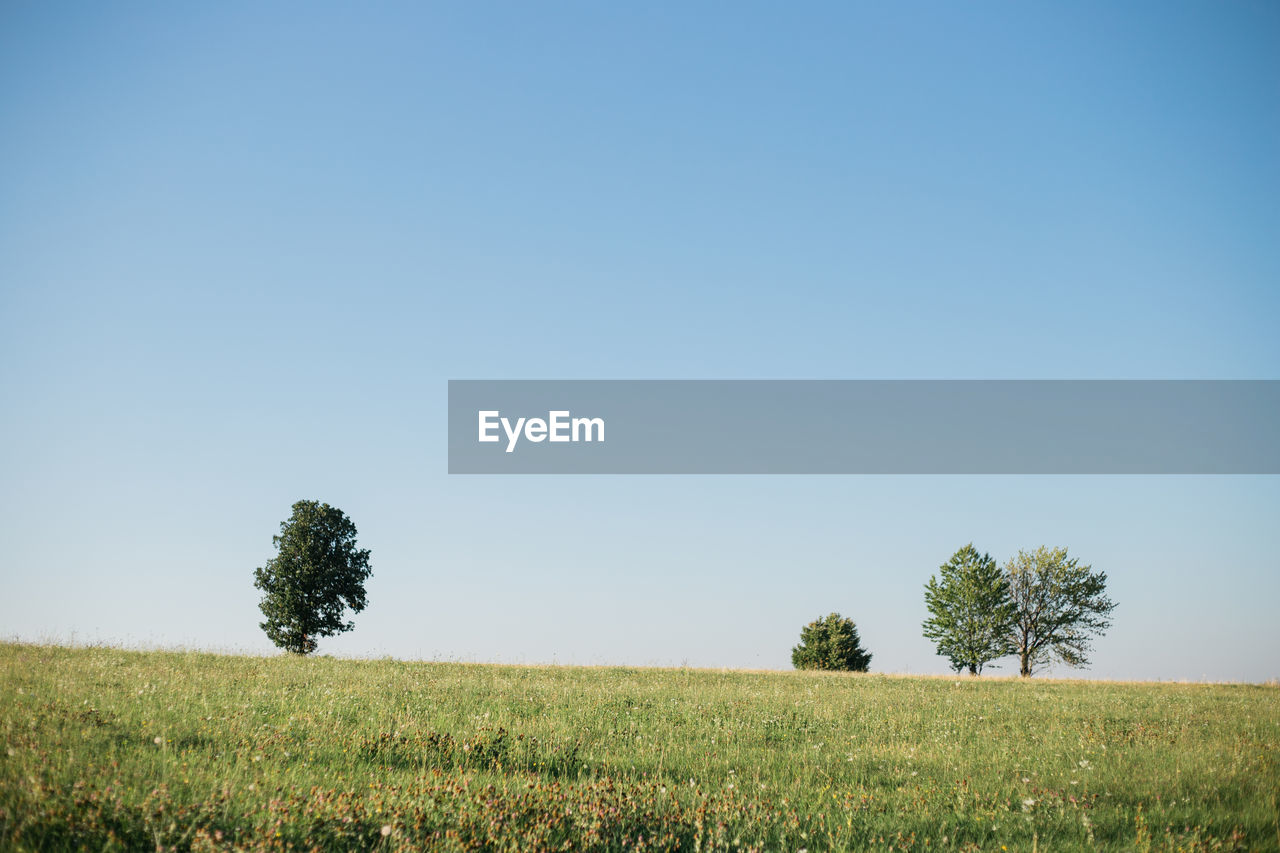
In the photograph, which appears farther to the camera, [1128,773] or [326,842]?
[1128,773]

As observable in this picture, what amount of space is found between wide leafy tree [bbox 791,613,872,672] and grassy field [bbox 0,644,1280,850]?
4636cm

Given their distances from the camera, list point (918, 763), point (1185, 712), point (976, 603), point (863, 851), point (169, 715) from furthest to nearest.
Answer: point (976, 603), point (1185, 712), point (918, 763), point (169, 715), point (863, 851)

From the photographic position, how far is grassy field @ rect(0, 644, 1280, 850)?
6.27m

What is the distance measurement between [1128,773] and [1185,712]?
11101mm

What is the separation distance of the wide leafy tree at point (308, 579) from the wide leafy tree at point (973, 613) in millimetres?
47249

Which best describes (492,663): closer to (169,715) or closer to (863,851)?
(169,715)

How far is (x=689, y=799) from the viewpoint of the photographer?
26.9 feet

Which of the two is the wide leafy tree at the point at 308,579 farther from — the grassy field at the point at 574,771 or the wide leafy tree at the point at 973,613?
the wide leafy tree at the point at 973,613

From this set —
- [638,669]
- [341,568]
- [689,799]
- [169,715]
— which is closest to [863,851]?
[689,799]

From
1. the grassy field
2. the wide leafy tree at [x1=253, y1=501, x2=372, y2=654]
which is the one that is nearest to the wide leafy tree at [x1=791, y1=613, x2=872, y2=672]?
the wide leafy tree at [x1=253, y1=501, x2=372, y2=654]

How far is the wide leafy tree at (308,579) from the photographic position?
43.0 m

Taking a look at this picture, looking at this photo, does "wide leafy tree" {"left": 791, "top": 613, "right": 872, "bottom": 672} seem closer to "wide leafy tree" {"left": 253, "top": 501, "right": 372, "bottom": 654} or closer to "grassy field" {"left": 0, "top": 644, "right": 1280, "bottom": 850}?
"wide leafy tree" {"left": 253, "top": 501, "right": 372, "bottom": 654}

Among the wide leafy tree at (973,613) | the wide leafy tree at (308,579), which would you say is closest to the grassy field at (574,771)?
the wide leafy tree at (308,579)

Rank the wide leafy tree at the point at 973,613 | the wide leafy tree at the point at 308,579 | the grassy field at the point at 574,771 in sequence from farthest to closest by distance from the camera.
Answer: the wide leafy tree at the point at 973,613
the wide leafy tree at the point at 308,579
the grassy field at the point at 574,771
